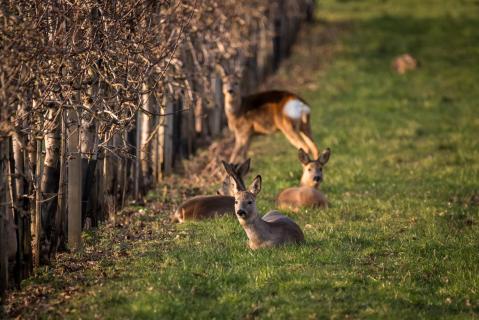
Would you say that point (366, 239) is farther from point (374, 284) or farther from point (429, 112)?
point (429, 112)

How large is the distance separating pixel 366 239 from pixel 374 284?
1937 mm

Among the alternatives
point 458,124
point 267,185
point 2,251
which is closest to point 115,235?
point 2,251

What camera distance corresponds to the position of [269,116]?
639 inches

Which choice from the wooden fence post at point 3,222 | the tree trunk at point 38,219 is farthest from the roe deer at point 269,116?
the wooden fence post at point 3,222

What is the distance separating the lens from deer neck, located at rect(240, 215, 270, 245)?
932 centimetres

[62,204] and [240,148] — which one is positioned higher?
[240,148]

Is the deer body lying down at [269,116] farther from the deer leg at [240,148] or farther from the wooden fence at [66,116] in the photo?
the wooden fence at [66,116]

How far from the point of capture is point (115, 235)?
10.1 m

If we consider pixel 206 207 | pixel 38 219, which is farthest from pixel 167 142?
pixel 38 219

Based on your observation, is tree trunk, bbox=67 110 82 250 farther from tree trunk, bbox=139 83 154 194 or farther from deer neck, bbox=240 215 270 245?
tree trunk, bbox=139 83 154 194

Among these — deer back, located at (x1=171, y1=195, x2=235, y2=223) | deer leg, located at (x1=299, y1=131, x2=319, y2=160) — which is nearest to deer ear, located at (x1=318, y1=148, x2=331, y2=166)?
deer leg, located at (x1=299, y1=131, x2=319, y2=160)

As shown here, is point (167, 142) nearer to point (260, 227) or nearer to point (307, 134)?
point (307, 134)

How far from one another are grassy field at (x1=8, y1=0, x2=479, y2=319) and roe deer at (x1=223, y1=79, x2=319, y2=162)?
0.47 m

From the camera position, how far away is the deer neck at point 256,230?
30.6 ft
